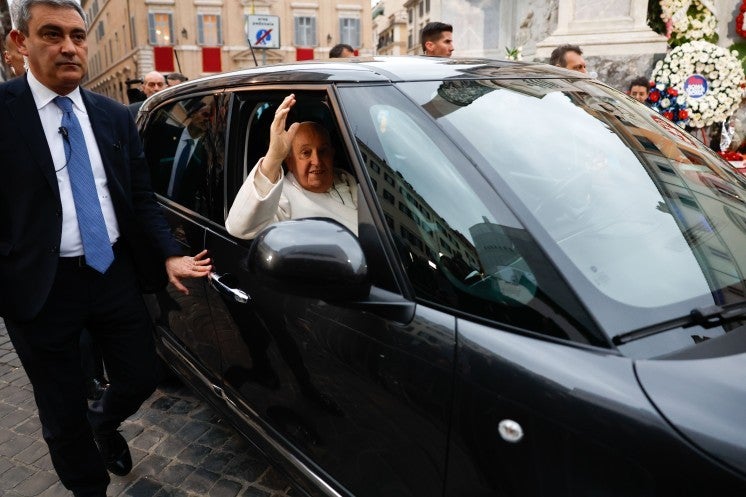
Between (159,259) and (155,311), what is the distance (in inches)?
32.3

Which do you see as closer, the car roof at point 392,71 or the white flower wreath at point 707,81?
the car roof at point 392,71

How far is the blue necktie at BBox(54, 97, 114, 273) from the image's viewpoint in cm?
202

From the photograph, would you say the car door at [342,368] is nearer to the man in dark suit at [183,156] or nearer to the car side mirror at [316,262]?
the car side mirror at [316,262]

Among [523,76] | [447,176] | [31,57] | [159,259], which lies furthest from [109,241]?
[523,76]

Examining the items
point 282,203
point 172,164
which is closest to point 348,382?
point 282,203

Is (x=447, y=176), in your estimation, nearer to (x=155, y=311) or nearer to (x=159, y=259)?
(x=159, y=259)

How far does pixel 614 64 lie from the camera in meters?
7.19

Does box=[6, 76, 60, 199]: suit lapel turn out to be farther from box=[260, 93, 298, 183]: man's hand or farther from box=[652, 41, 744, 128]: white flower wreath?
box=[652, 41, 744, 128]: white flower wreath

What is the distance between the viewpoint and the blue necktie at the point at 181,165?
8.53 feet

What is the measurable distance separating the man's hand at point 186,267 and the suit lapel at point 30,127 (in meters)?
0.49

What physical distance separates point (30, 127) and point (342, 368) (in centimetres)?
138

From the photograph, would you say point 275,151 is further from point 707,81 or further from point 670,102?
point 707,81

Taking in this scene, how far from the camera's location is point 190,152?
257 centimetres

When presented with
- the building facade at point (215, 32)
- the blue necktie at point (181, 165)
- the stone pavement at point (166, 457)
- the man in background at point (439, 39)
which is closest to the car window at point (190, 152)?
the blue necktie at point (181, 165)
